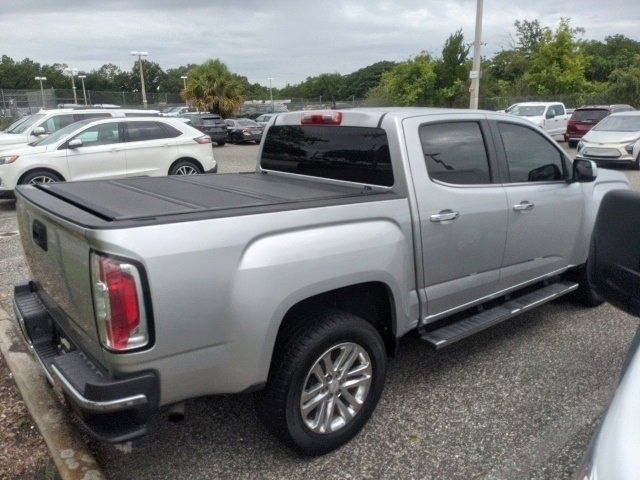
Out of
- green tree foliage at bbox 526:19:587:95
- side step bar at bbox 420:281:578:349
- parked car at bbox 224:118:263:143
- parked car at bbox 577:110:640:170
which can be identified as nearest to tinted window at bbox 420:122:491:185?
side step bar at bbox 420:281:578:349

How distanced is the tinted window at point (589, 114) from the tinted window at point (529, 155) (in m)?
18.6

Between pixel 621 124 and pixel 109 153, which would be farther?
pixel 621 124

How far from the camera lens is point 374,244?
9.92 ft

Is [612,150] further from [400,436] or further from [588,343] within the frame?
[400,436]

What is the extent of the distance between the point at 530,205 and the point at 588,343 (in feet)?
4.12

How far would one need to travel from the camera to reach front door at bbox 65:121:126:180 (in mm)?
10445

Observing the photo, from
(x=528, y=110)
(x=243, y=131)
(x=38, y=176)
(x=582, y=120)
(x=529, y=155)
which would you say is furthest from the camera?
(x=243, y=131)

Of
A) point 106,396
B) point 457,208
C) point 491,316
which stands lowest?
point 491,316

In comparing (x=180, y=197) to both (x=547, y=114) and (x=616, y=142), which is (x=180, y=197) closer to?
(x=616, y=142)

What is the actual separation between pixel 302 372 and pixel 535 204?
237 cm

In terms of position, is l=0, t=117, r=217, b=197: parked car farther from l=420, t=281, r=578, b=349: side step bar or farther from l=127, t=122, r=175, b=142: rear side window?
l=420, t=281, r=578, b=349: side step bar

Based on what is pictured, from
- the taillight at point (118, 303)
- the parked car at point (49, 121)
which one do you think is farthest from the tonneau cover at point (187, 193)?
the parked car at point (49, 121)

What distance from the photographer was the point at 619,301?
198cm

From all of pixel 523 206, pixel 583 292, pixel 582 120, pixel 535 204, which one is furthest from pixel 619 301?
pixel 582 120
